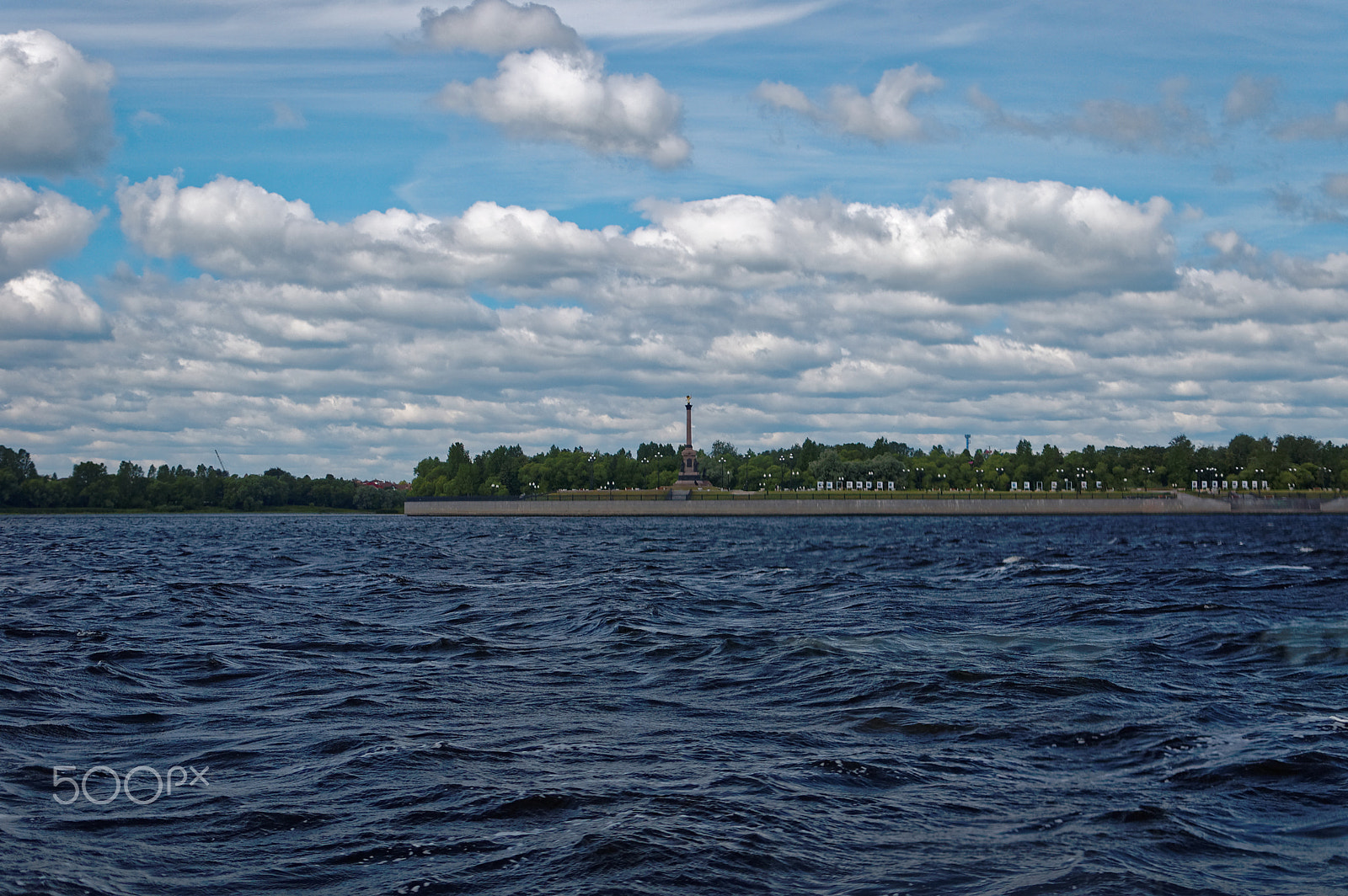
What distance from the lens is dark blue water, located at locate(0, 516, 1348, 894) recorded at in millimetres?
9320

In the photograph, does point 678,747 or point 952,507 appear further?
point 952,507

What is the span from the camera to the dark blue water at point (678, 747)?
932cm

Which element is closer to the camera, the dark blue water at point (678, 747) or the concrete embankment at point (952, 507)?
the dark blue water at point (678, 747)

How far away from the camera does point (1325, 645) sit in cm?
2242

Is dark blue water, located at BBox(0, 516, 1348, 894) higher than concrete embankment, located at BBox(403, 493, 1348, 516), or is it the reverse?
dark blue water, located at BBox(0, 516, 1348, 894)

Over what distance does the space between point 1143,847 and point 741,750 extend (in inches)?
202

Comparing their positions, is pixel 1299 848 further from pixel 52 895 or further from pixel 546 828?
pixel 52 895

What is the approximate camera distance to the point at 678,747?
13.7 metres

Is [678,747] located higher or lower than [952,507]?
higher

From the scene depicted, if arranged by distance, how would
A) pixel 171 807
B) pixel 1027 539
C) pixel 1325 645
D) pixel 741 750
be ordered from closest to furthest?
pixel 171 807 → pixel 741 750 → pixel 1325 645 → pixel 1027 539

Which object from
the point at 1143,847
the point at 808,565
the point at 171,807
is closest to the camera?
the point at 1143,847

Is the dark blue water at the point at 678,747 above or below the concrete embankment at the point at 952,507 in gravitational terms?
above

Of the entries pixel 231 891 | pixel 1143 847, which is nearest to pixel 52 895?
pixel 231 891

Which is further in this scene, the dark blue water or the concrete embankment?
the concrete embankment
